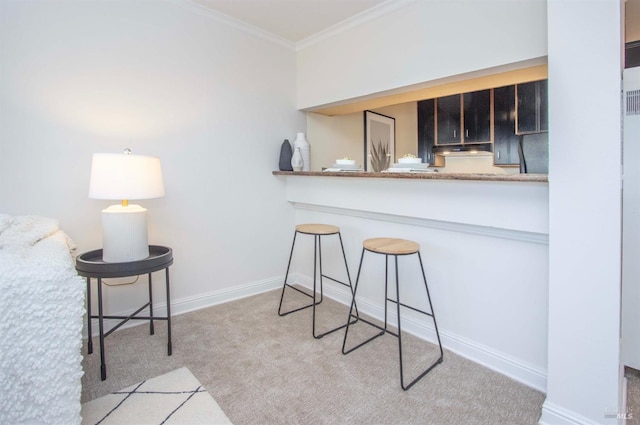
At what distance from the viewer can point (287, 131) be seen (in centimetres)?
329

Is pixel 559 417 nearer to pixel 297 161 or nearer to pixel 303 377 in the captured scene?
pixel 303 377

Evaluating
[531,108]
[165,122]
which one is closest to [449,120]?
[531,108]

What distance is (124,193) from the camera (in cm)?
187

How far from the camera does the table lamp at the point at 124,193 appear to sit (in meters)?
1.87

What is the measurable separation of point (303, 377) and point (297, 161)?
1801mm

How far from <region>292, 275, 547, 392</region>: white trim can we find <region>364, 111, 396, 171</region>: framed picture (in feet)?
6.41

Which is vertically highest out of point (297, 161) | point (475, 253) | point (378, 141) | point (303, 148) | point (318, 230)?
point (378, 141)

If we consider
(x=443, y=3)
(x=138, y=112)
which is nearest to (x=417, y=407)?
(x=443, y=3)

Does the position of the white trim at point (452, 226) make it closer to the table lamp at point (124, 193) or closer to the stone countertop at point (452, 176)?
the stone countertop at point (452, 176)

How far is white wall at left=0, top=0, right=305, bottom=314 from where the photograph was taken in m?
2.07

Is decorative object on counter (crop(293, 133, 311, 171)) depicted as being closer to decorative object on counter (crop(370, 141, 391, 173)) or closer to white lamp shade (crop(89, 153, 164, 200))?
decorative object on counter (crop(370, 141, 391, 173))

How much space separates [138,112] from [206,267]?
4.14 feet

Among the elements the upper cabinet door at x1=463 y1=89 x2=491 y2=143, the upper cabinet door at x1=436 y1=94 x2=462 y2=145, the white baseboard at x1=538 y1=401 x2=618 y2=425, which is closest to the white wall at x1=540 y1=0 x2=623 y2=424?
the white baseboard at x1=538 y1=401 x2=618 y2=425

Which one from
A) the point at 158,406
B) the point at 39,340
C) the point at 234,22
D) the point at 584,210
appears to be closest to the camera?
the point at 39,340
